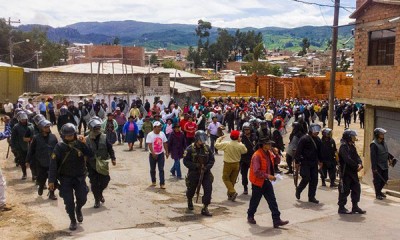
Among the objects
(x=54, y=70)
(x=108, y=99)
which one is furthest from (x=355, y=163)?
(x=54, y=70)

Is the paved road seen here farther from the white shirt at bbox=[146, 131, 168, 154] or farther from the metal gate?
the metal gate

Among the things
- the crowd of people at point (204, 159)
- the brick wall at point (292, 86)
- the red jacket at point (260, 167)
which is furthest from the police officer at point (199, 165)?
the brick wall at point (292, 86)

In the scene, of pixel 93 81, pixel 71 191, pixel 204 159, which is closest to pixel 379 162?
pixel 204 159

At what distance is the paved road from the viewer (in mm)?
8125

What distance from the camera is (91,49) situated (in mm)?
79312

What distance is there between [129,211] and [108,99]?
23115 mm

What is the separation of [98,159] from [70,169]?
143 centimetres

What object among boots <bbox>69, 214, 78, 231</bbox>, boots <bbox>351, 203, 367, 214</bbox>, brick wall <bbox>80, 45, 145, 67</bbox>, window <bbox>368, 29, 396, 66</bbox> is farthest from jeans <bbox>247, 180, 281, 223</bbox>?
brick wall <bbox>80, 45, 145, 67</bbox>

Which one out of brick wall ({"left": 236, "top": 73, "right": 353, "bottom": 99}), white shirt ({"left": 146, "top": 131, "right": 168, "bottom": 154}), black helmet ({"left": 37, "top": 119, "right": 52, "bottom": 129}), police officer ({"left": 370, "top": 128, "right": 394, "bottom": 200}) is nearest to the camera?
black helmet ({"left": 37, "top": 119, "right": 52, "bottom": 129})

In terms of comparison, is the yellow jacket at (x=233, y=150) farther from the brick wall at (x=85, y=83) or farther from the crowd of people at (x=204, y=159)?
the brick wall at (x=85, y=83)

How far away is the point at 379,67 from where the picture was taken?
1533 centimetres

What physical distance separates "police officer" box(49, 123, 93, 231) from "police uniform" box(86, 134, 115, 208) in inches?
50.0

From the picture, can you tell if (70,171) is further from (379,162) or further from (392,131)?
(392,131)

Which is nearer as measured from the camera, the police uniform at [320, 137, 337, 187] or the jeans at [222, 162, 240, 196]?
the jeans at [222, 162, 240, 196]
